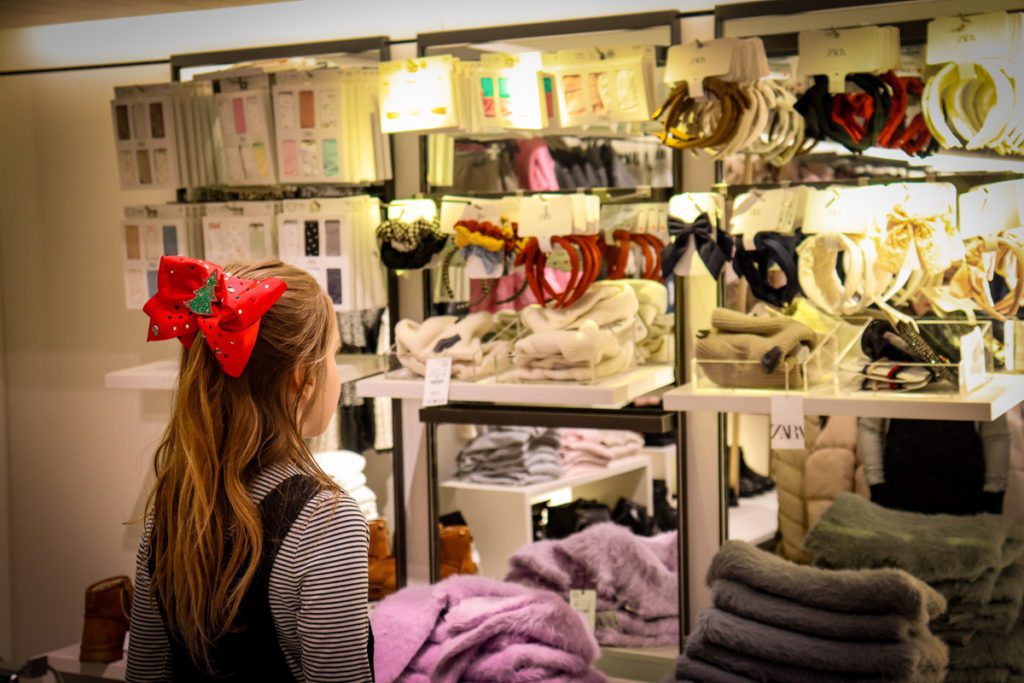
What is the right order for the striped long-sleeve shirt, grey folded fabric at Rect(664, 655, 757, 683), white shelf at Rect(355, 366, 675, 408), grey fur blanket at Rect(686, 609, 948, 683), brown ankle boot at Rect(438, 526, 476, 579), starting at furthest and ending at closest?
brown ankle boot at Rect(438, 526, 476, 579) → white shelf at Rect(355, 366, 675, 408) → grey folded fabric at Rect(664, 655, 757, 683) → grey fur blanket at Rect(686, 609, 948, 683) → the striped long-sleeve shirt

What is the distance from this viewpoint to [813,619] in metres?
2.47

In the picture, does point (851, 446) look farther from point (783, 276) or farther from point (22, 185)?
point (22, 185)

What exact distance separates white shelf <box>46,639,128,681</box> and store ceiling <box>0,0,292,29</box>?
1812 millimetres

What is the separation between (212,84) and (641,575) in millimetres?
1893

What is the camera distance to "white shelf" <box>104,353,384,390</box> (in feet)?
11.2

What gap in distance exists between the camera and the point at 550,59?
121 inches

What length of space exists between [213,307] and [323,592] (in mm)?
450

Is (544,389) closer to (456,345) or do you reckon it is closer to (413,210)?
(456,345)

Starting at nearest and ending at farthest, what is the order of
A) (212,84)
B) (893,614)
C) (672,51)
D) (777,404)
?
1. (893,614)
2. (777,404)
3. (672,51)
4. (212,84)

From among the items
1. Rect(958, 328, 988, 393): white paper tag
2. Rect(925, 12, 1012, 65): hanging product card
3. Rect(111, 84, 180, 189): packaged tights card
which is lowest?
Rect(958, 328, 988, 393): white paper tag

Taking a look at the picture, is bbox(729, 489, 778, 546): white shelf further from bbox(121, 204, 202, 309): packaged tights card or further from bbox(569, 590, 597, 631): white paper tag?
bbox(121, 204, 202, 309): packaged tights card

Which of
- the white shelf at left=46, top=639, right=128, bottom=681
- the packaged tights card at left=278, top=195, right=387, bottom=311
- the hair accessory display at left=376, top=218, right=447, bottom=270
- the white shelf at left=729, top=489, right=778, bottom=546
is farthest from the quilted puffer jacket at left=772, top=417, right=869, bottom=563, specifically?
the white shelf at left=46, top=639, right=128, bottom=681

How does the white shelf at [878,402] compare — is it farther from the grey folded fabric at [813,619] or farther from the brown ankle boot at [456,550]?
the brown ankle boot at [456,550]

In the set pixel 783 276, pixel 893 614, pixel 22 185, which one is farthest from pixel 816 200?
pixel 22 185
